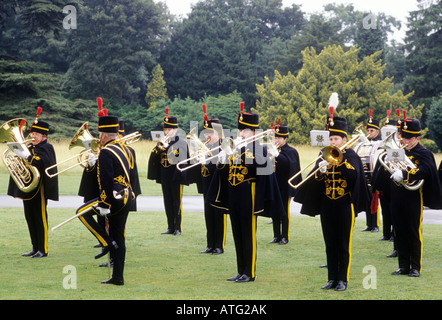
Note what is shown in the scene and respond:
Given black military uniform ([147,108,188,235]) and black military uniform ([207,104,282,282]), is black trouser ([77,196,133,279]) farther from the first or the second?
black military uniform ([147,108,188,235])

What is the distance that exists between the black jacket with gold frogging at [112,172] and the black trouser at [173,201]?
416 cm

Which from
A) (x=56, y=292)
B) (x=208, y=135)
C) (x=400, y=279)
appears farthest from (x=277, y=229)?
(x=56, y=292)

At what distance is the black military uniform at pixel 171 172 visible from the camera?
11.9 m

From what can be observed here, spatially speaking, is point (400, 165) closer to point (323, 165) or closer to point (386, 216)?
point (323, 165)

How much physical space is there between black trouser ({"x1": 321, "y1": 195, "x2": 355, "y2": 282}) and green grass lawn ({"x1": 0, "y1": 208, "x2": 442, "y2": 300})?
0.29m

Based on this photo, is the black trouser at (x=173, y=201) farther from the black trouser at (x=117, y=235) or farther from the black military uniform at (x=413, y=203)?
the black military uniform at (x=413, y=203)

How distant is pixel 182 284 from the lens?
805cm

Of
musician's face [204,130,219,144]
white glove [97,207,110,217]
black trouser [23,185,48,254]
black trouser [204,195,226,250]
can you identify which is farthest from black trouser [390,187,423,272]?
black trouser [23,185,48,254]

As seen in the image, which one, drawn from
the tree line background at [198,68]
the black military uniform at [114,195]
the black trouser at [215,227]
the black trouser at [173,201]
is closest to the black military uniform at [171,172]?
the black trouser at [173,201]

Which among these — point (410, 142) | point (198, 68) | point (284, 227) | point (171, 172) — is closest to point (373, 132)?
point (284, 227)

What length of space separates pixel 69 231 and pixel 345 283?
21.4 ft

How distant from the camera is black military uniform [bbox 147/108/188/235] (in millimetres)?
11945

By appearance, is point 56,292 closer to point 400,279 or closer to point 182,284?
point 182,284

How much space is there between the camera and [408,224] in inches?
339
